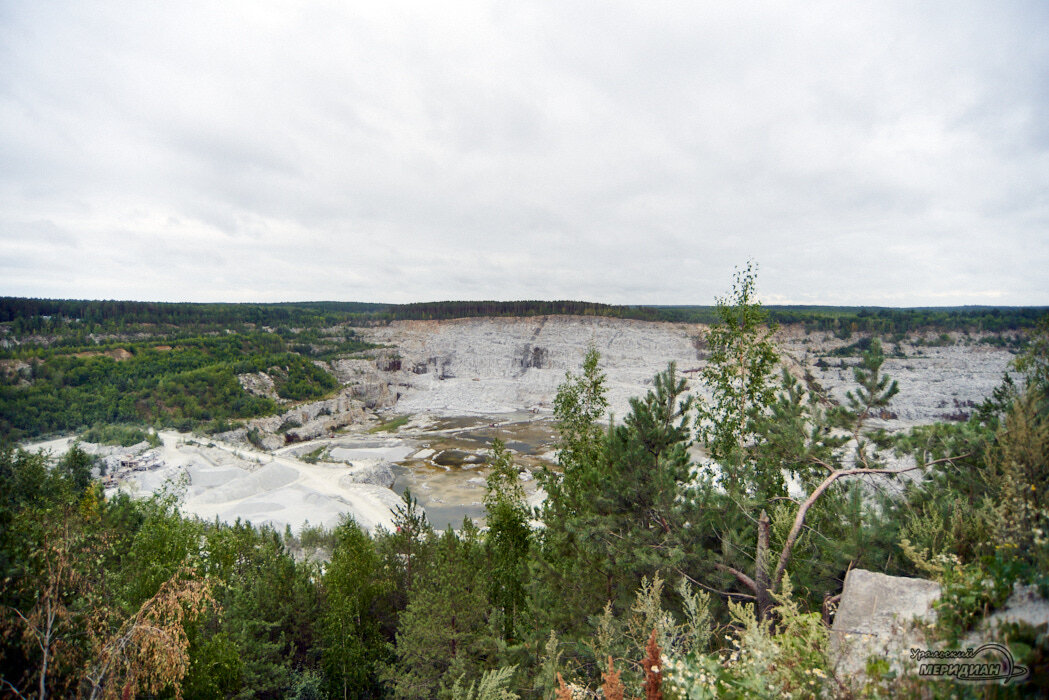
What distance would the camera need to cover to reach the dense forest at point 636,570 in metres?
3.49

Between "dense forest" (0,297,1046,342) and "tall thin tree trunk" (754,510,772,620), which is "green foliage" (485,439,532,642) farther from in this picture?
"dense forest" (0,297,1046,342)

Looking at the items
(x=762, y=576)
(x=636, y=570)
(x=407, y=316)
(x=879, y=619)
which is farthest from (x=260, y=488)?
(x=407, y=316)

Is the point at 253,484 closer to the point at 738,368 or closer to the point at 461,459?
the point at 461,459

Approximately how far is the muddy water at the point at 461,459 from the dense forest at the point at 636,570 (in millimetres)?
14320

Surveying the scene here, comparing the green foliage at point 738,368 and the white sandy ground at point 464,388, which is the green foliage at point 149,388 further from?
the green foliage at point 738,368

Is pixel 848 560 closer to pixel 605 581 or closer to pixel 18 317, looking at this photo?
pixel 605 581

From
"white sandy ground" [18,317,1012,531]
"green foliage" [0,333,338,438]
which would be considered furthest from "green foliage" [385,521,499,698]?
"green foliage" [0,333,338,438]

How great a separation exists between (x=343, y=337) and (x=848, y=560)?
111119 millimetres

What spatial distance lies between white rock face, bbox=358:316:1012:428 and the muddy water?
369 inches

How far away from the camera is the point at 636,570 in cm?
671

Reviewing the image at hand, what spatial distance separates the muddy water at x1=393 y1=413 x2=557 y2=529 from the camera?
3173 centimetres

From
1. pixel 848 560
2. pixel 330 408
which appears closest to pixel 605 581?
pixel 848 560

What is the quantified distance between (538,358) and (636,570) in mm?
79065

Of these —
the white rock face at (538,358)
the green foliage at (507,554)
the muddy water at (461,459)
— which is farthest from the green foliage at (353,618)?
the white rock face at (538,358)
